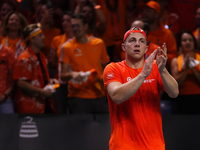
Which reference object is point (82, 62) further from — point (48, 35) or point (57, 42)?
point (48, 35)

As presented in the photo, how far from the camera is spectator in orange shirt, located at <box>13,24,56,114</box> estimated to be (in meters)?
5.05

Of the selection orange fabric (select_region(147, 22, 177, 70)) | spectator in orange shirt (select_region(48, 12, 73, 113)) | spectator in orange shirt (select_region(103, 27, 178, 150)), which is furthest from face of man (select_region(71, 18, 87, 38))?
spectator in orange shirt (select_region(103, 27, 178, 150))

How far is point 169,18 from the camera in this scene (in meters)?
6.54

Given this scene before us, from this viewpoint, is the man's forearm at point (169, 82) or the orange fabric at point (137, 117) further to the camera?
the orange fabric at point (137, 117)

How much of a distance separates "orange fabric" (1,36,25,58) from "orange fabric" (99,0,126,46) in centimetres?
155

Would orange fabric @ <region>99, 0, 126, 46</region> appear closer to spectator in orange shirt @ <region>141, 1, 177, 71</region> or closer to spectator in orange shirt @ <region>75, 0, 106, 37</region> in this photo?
spectator in orange shirt @ <region>75, 0, 106, 37</region>

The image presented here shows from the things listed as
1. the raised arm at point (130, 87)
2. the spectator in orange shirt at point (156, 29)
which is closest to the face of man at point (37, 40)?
the spectator in orange shirt at point (156, 29)

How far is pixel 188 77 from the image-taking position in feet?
16.9

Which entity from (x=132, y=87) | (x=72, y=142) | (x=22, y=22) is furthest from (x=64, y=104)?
(x=132, y=87)

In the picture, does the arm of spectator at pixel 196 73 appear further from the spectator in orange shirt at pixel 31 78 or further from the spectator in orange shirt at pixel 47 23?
the spectator in orange shirt at pixel 47 23

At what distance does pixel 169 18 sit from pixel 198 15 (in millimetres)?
786

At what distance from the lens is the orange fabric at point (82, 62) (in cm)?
513

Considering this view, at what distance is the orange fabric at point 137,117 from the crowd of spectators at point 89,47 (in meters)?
1.42

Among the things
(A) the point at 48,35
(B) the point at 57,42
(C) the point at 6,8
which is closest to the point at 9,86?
(B) the point at 57,42
